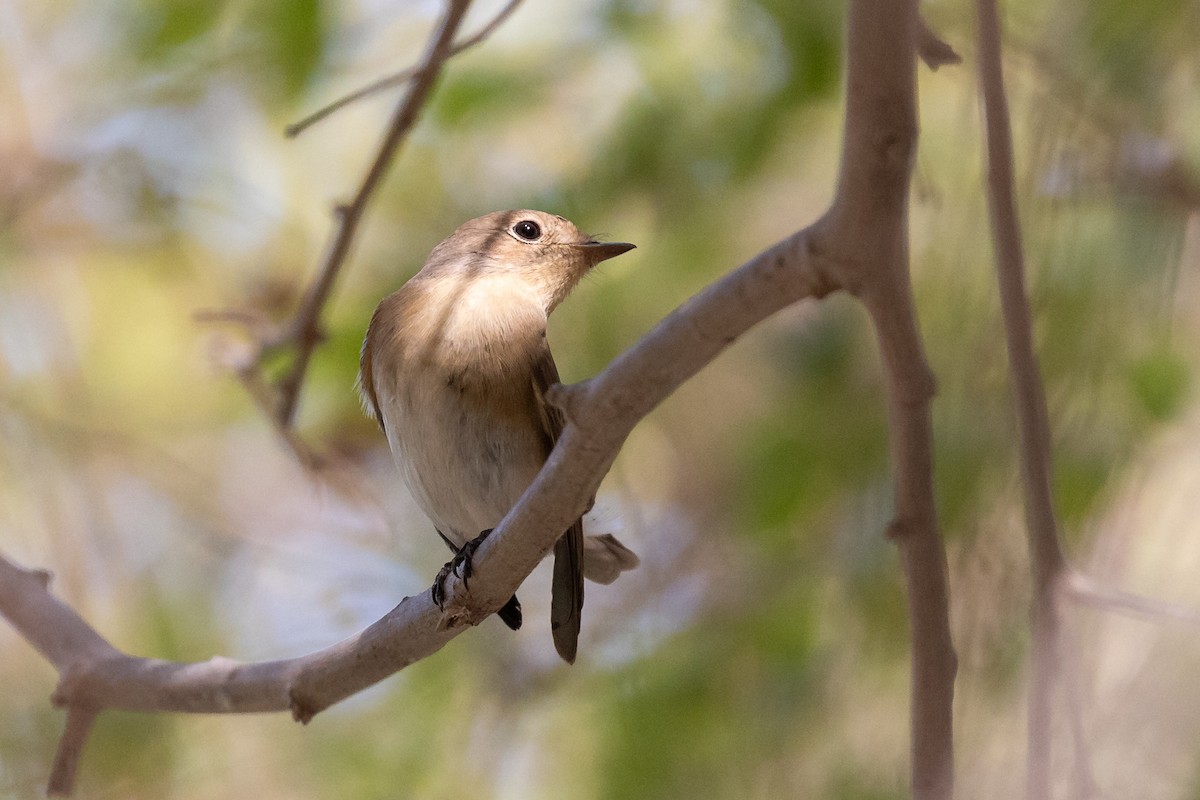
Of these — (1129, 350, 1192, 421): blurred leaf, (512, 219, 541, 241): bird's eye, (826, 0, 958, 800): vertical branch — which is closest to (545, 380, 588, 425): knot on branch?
(826, 0, 958, 800): vertical branch

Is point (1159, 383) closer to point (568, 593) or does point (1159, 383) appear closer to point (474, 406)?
point (568, 593)

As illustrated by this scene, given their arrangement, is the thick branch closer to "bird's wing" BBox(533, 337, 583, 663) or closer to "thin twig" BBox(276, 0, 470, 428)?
"bird's wing" BBox(533, 337, 583, 663)

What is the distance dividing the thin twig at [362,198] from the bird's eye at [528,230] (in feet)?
1.51

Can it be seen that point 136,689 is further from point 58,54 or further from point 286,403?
point 58,54

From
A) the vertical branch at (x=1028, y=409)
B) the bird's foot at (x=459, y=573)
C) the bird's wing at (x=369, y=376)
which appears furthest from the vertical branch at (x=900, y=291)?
the bird's wing at (x=369, y=376)

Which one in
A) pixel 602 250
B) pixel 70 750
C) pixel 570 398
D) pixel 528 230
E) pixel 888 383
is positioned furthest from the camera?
pixel 528 230

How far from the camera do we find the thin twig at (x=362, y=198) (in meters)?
Result: 3.13

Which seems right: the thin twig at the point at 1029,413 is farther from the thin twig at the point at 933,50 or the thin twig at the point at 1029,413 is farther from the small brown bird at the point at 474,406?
the small brown bird at the point at 474,406

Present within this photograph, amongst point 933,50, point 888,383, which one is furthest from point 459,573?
point 933,50

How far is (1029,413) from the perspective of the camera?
1949 millimetres

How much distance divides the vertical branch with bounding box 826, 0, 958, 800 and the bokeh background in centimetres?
57

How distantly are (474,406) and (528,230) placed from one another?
0.87 m

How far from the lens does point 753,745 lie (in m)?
3.57

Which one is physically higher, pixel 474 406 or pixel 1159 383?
pixel 1159 383
